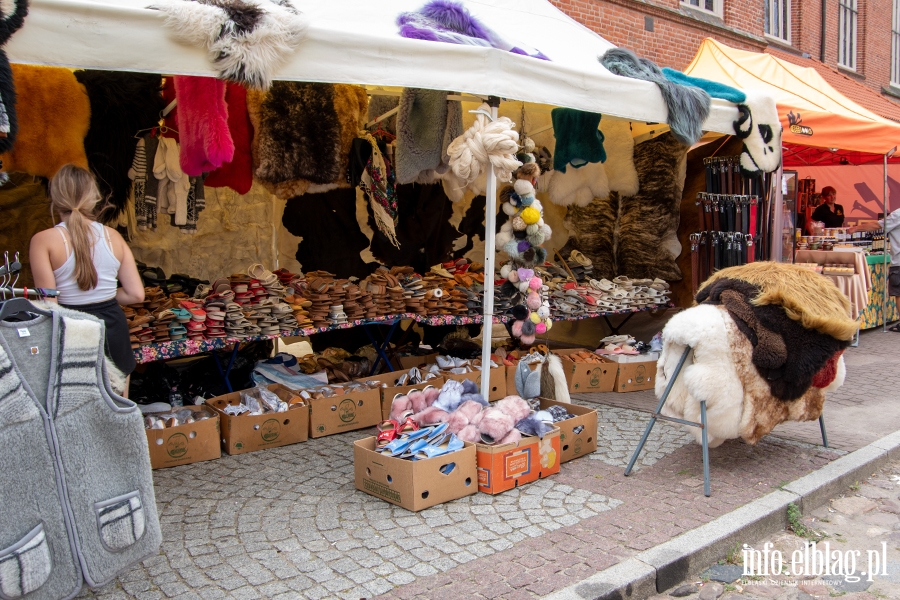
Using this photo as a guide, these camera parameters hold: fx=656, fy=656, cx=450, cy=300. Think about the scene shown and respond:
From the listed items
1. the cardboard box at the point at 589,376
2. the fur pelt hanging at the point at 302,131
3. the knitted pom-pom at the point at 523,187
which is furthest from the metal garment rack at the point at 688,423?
the fur pelt hanging at the point at 302,131

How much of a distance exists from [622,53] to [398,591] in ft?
15.1

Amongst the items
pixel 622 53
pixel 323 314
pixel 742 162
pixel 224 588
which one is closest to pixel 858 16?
pixel 742 162

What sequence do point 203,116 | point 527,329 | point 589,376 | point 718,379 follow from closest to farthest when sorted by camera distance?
point 718,379, point 203,116, point 527,329, point 589,376

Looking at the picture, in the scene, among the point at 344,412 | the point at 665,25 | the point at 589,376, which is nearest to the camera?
the point at 344,412

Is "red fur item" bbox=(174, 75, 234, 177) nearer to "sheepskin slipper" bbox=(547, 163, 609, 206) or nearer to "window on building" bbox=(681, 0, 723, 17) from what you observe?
"sheepskin slipper" bbox=(547, 163, 609, 206)

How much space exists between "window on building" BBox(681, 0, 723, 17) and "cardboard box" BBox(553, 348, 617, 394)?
9.05 metres

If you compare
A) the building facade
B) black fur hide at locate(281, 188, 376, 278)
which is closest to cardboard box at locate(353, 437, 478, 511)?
black fur hide at locate(281, 188, 376, 278)

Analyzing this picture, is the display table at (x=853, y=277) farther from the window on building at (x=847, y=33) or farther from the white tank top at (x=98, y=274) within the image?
the window on building at (x=847, y=33)

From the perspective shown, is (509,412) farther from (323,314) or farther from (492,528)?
(323,314)

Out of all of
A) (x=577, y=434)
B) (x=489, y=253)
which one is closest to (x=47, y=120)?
(x=489, y=253)

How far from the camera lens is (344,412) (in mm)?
4957

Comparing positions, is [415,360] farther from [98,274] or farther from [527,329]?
[98,274]

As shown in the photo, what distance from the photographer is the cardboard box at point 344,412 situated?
15.8 feet

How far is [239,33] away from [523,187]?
221 centimetres
